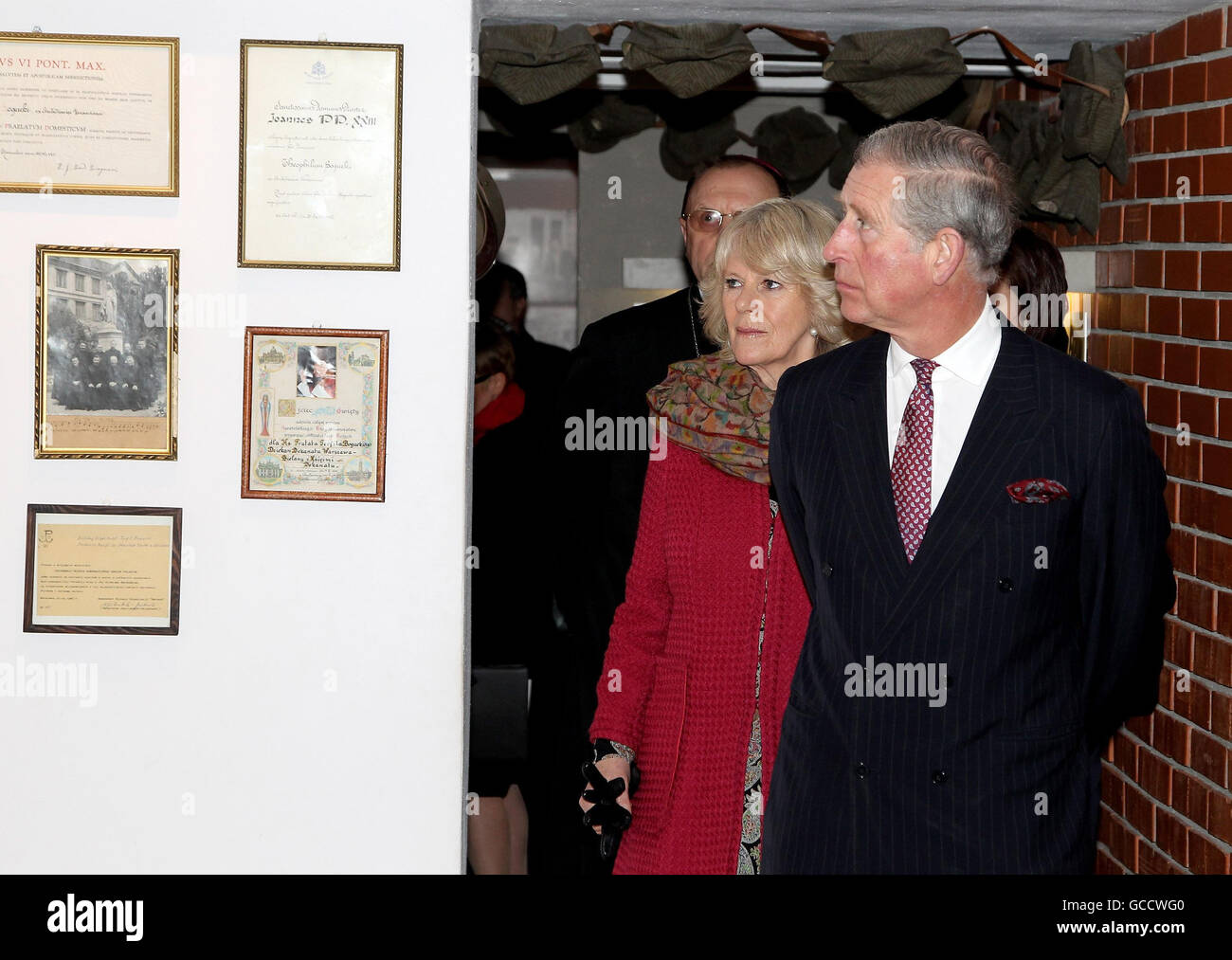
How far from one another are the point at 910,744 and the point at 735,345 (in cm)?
81

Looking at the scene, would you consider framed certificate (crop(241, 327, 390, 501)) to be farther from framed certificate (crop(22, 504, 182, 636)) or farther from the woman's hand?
the woman's hand

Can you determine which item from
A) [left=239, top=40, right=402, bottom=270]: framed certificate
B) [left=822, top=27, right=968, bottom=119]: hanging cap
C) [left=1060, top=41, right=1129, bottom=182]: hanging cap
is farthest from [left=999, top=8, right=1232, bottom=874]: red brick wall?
[left=239, top=40, right=402, bottom=270]: framed certificate

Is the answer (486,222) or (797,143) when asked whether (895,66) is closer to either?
(486,222)

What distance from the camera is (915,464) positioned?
2090mm

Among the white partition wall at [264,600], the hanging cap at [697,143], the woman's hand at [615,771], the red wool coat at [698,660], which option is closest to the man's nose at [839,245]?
the red wool coat at [698,660]

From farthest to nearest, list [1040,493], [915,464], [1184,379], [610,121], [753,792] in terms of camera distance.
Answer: [610,121]
[1184,379]
[753,792]
[915,464]
[1040,493]

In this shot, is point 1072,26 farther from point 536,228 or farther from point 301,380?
point 536,228

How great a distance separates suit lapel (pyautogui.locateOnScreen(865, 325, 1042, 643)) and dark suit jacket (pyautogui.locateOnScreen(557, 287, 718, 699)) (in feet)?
3.44

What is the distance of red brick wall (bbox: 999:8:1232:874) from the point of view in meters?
2.70

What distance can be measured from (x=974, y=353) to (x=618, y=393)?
114 centimetres

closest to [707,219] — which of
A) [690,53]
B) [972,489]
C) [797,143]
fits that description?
[690,53]

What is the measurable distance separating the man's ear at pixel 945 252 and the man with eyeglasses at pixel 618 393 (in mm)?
972

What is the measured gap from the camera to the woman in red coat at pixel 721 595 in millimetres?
2391

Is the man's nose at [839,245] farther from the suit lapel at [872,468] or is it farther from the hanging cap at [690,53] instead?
the hanging cap at [690,53]
